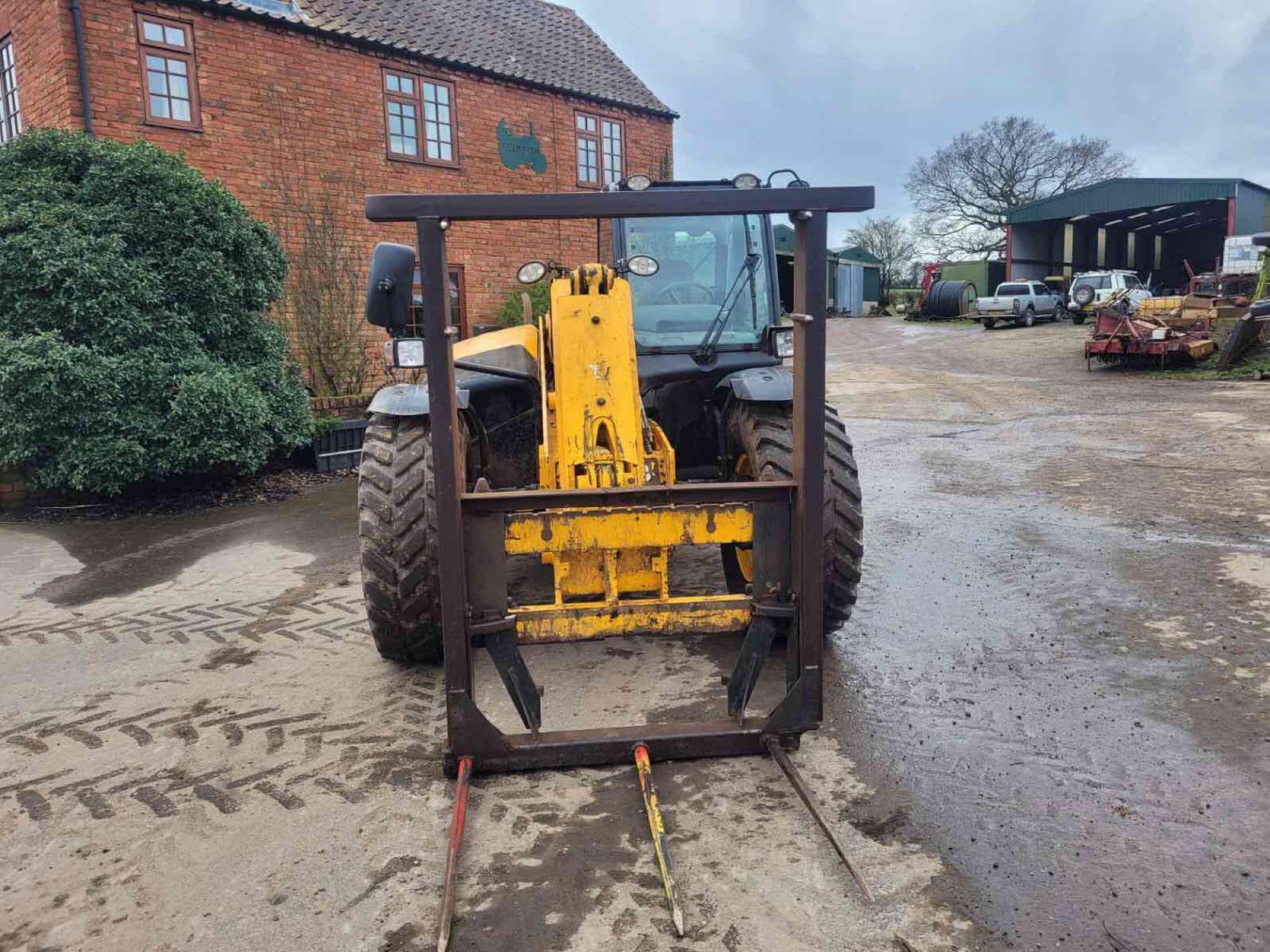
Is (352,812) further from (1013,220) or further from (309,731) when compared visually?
(1013,220)

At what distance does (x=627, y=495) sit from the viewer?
3.38m

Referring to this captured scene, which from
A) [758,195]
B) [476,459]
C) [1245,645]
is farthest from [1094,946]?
[476,459]

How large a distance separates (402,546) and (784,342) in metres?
2.27

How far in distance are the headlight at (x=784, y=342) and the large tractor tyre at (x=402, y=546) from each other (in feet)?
5.84

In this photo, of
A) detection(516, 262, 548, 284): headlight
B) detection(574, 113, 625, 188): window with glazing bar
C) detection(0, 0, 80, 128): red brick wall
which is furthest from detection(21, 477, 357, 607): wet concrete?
detection(574, 113, 625, 188): window with glazing bar

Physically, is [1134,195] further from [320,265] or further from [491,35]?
[320,265]

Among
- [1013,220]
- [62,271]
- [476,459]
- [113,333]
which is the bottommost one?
[476,459]

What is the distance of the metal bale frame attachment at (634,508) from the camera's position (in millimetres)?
3092

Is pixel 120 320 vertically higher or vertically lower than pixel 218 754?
higher

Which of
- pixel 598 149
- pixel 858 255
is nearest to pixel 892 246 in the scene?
pixel 858 255

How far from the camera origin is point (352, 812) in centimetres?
315

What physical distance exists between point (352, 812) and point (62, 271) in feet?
22.2

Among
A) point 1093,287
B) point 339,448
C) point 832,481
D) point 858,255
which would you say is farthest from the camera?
point 858,255

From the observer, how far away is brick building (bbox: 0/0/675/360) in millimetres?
12031
